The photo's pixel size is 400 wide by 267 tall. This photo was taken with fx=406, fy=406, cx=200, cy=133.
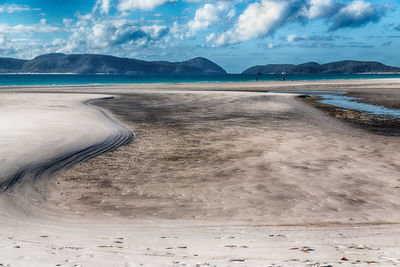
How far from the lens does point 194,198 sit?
9.08m

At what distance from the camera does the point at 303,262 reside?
5.42 meters

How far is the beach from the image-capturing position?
5.86 m

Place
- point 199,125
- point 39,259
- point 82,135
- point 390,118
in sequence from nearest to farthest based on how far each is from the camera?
1. point 39,259
2. point 82,135
3. point 199,125
4. point 390,118

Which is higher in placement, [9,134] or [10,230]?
[9,134]

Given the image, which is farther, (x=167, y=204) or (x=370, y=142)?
(x=370, y=142)

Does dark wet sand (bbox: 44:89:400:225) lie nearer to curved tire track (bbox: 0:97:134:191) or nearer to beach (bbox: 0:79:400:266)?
beach (bbox: 0:79:400:266)

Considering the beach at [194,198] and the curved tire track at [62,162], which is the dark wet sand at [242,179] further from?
the curved tire track at [62,162]

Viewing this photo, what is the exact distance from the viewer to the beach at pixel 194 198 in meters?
5.86

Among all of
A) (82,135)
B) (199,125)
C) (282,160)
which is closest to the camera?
(282,160)

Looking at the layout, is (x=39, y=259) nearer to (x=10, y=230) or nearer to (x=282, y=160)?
(x=10, y=230)

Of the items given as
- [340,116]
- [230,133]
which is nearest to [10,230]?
[230,133]

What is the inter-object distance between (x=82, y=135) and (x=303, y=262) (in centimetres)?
1158

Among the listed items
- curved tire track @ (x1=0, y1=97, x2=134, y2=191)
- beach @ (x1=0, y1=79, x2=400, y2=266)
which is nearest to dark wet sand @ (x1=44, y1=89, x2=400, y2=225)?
beach @ (x1=0, y1=79, x2=400, y2=266)

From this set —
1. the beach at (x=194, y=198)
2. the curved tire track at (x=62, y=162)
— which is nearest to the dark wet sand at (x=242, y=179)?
the beach at (x=194, y=198)
